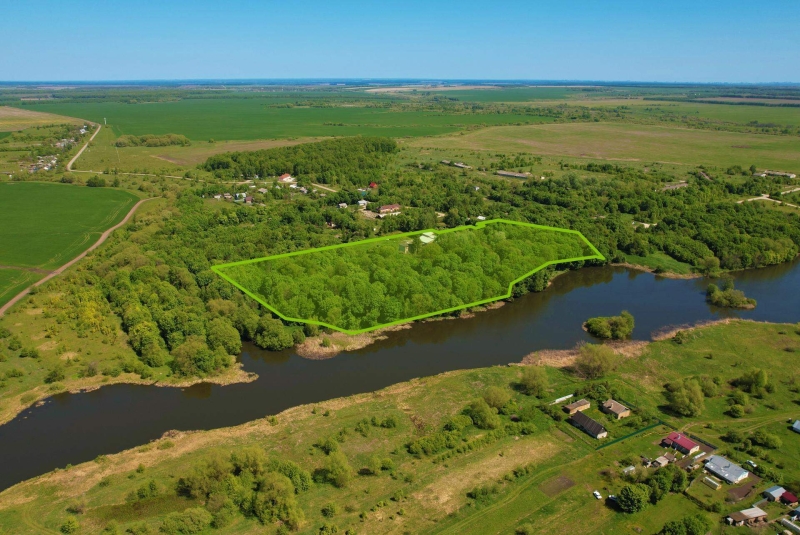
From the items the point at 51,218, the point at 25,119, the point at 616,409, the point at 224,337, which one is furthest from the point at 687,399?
the point at 25,119

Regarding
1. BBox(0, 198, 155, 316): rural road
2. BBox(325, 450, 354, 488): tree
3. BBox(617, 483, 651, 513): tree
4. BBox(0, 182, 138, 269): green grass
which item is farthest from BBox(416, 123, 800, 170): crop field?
BBox(325, 450, 354, 488): tree

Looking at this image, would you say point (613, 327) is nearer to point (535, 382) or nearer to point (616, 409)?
point (616, 409)

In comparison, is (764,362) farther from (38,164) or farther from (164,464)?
(38,164)

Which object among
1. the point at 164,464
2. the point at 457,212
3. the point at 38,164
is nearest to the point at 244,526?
the point at 164,464

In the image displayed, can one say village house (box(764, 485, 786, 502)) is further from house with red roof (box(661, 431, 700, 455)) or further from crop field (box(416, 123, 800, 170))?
crop field (box(416, 123, 800, 170))

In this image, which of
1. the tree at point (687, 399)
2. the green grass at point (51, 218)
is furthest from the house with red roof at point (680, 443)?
the green grass at point (51, 218)
